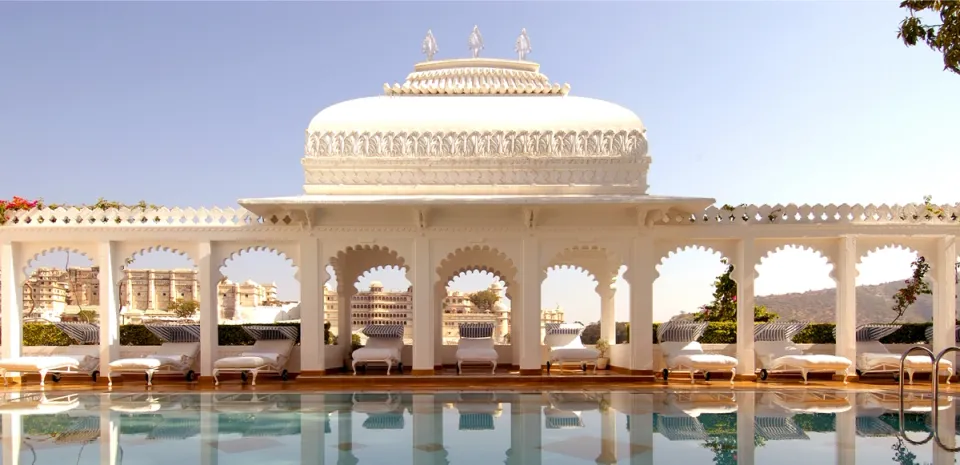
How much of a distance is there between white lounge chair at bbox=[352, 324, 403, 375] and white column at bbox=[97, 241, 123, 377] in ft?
14.0

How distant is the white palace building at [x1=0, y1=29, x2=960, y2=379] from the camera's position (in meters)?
14.5

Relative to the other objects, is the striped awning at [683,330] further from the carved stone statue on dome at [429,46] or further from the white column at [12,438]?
the white column at [12,438]

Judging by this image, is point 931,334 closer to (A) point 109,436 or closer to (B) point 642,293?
(B) point 642,293

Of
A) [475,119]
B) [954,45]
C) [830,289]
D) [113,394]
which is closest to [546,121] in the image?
[475,119]

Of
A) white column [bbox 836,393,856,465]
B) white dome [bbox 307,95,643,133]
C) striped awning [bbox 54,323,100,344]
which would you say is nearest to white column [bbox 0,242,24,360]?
striped awning [bbox 54,323,100,344]

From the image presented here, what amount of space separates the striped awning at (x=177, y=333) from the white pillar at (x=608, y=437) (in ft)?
26.2

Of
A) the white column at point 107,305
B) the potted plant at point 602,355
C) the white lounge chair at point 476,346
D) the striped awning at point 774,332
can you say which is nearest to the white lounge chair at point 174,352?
the white column at point 107,305

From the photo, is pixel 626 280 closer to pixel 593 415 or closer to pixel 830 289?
pixel 593 415

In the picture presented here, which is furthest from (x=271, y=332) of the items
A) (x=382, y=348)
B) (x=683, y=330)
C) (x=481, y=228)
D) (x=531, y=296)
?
(x=683, y=330)

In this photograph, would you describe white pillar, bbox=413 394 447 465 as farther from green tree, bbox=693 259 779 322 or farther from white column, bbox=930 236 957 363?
green tree, bbox=693 259 779 322

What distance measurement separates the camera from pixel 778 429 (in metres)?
9.40

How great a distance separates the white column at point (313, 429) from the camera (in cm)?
829

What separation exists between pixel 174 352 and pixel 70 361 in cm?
169

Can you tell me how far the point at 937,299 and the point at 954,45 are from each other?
537 cm
